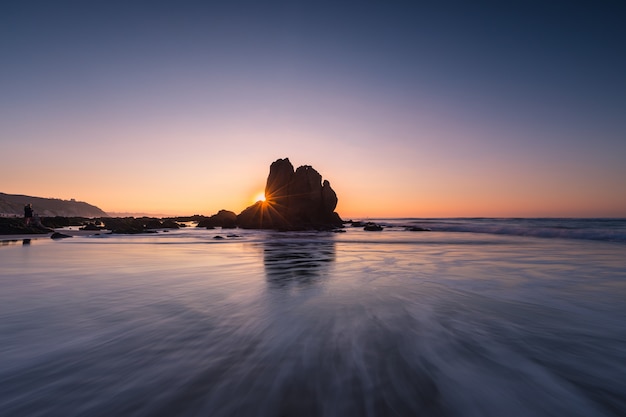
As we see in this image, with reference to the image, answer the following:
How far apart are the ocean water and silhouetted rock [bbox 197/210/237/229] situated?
44097mm

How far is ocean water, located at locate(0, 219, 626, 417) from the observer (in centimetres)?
278

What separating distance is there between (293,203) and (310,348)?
158ft

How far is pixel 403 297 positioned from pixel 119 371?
5813mm

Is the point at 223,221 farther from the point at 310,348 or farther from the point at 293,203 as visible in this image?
the point at 310,348

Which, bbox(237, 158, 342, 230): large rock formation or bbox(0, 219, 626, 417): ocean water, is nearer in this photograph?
bbox(0, 219, 626, 417): ocean water

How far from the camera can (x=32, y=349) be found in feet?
13.0

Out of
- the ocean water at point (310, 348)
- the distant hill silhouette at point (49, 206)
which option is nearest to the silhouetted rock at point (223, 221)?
the ocean water at point (310, 348)

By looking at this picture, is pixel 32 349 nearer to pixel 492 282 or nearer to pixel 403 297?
pixel 403 297

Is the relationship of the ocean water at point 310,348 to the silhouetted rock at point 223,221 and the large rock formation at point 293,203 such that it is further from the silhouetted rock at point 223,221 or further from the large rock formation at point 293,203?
the silhouetted rock at point 223,221

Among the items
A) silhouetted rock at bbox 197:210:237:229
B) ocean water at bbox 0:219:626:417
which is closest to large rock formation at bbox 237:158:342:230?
silhouetted rock at bbox 197:210:237:229

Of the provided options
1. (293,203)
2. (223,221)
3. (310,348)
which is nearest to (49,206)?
(223,221)

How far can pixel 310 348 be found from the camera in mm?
4055

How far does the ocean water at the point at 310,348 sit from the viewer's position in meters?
2.78

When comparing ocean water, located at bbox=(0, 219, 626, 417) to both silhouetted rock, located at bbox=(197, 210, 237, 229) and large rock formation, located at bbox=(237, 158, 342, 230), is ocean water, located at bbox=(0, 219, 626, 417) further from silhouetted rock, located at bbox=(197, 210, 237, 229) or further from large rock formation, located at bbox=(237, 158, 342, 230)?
silhouetted rock, located at bbox=(197, 210, 237, 229)
